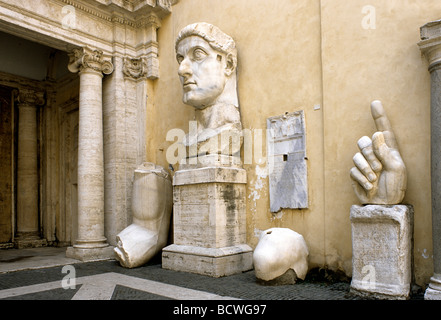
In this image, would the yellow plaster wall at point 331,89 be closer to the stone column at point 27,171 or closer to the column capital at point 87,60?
the column capital at point 87,60

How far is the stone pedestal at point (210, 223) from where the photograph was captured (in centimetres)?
501

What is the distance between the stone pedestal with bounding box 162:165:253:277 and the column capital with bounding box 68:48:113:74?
2575 millimetres

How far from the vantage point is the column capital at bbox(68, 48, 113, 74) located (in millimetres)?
6535

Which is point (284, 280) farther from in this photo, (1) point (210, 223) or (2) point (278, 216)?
(1) point (210, 223)

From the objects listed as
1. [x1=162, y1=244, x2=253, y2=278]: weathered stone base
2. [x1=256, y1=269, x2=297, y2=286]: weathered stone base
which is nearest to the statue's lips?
[x1=162, y1=244, x2=253, y2=278]: weathered stone base

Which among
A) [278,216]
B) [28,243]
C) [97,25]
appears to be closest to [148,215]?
[278,216]

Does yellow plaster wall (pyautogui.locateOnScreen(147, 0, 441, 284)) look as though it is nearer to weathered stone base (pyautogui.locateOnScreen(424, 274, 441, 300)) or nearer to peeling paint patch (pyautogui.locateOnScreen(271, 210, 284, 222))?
peeling paint patch (pyautogui.locateOnScreen(271, 210, 284, 222))

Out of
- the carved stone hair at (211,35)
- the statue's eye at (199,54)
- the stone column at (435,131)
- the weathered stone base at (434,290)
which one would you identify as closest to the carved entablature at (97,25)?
the carved stone hair at (211,35)

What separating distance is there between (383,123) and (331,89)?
882 mm

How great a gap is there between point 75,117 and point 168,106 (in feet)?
9.42

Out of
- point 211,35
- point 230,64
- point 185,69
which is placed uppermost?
point 211,35

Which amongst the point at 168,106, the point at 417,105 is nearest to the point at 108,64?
the point at 168,106

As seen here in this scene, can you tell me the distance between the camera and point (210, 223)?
5.07 meters

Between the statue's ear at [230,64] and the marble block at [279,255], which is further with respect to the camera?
the statue's ear at [230,64]
